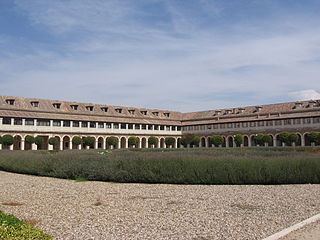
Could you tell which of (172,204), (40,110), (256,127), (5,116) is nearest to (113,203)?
(172,204)

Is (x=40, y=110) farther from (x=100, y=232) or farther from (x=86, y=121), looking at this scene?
(x=100, y=232)

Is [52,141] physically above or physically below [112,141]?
above

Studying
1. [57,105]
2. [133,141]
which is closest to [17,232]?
[57,105]

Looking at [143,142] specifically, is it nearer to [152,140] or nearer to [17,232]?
[152,140]

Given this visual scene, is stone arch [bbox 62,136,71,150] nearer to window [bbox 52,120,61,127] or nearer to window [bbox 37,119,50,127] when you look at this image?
window [bbox 52,120,61,127]

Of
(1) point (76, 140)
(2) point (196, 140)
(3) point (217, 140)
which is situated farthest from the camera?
(2) point (196, 140)

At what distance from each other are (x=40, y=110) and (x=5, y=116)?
17.3 ft

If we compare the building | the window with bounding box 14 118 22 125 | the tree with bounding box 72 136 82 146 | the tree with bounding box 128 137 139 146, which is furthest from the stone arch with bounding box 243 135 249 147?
the window with bounding box 14 118 22 125

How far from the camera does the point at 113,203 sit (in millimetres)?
8203

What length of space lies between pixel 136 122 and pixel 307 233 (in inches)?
1982

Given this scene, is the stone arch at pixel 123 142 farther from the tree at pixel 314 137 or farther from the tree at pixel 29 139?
the tree at pixel 314 137

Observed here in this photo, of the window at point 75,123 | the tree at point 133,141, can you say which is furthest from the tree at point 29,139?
the tree at point 133,141

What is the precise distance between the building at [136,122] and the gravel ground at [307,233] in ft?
138

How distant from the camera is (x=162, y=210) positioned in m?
7.28
